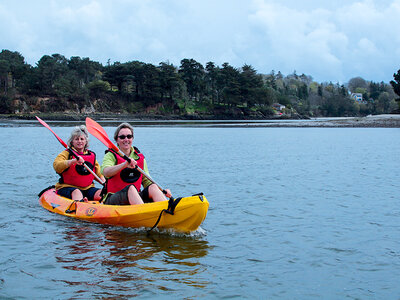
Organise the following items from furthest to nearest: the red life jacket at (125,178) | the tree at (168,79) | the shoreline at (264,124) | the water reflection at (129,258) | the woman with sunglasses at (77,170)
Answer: the tree at (168,79) → the shoreline at (264,124) → the woman with sunglasses at (77,170) → the red life jacket at (125,178) → the water reflection at (129,258)

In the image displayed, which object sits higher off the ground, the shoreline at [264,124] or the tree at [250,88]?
the tree at [250,88]

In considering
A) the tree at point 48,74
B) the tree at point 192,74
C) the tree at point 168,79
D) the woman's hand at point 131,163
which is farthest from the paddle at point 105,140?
the tree at point 192,74

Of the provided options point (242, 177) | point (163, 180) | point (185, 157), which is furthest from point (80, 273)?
point (185, 157)

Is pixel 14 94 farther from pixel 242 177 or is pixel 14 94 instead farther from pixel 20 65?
pixel 242 177

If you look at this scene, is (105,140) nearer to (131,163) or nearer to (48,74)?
(131,163)

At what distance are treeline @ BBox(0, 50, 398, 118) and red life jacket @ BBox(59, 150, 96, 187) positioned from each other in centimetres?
7766

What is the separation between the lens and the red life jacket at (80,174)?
9.40 metres

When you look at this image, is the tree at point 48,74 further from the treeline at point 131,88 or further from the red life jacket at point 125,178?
the red life jacket at point 125,178

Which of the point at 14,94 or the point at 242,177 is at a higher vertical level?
the point at 14,94

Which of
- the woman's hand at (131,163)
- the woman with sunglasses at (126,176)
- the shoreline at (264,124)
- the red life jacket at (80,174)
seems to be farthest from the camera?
the shoreline at (264,124)

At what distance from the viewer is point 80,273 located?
607 centimetres

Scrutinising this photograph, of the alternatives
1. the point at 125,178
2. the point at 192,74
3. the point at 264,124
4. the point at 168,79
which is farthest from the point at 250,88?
the point at 125,178

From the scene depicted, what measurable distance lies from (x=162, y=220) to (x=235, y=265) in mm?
1739

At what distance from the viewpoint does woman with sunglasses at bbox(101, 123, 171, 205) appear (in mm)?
7598
